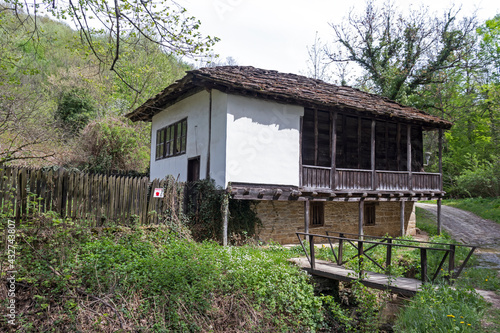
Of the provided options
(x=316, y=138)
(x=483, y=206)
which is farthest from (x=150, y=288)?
(x=483, y=206)

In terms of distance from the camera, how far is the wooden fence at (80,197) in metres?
6.98

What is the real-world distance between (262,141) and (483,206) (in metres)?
17.9

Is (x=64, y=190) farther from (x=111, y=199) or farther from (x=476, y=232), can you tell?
(x=476, y=232)

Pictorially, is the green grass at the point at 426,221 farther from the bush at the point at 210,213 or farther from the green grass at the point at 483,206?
the bush at the point at 210,213

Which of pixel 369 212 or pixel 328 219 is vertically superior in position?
pixel 369 212

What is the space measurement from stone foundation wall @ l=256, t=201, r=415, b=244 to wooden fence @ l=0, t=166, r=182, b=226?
372 centimetres

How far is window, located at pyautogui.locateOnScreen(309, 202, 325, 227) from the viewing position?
13250mm

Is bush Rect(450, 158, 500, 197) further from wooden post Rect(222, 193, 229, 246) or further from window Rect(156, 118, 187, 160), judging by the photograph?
window Rect(156, 118, 187, 160)

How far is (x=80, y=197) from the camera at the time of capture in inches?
314

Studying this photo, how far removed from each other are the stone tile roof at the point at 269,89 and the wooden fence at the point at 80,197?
11.0 feet

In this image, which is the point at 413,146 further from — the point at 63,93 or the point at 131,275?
the point at 63,93

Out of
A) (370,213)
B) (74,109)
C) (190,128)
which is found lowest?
(370,213)

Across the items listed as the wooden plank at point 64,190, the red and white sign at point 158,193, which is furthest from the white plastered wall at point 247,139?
the wooden plank at point 64,190

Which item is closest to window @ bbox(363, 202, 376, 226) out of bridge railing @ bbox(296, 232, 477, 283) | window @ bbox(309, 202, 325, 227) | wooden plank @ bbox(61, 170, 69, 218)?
window @ bbox(309, 202, 325, 227)
